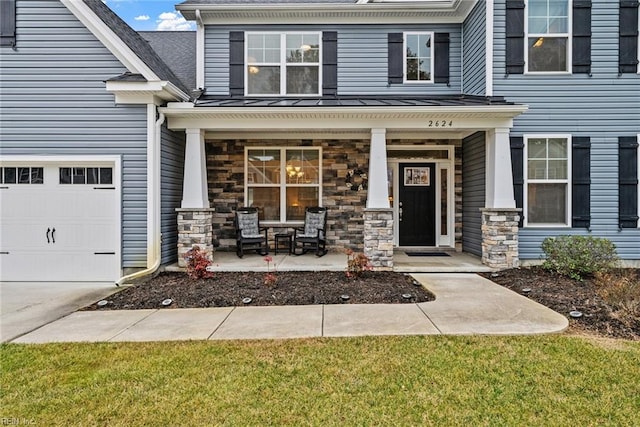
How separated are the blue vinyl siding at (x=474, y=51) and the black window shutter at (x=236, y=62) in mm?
5410

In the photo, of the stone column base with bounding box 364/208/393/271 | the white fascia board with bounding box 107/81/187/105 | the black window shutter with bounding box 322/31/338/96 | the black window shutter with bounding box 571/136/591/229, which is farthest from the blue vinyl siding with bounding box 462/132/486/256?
the white fascia board with bounding box 107/81/187/105

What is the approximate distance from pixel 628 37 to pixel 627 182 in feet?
9.95

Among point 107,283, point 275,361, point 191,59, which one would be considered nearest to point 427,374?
point 275,361

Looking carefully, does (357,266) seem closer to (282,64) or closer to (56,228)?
(282,64)

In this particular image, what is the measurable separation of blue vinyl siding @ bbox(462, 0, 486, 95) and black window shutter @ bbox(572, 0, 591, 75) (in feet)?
5.98

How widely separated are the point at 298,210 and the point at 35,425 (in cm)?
718

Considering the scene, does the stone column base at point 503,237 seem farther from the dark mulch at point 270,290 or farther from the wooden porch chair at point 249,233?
the wooden porch chair at point 249,233

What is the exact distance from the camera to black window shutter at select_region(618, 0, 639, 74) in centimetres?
779

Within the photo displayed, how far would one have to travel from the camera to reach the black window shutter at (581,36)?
25.5 ft

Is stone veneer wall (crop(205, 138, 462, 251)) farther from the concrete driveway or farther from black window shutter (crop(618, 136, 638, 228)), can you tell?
black window shutter (crop(618, 136, 638, 228))

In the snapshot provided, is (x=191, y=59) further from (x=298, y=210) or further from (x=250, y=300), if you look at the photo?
(x=250, y=300)

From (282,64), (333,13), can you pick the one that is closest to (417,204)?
(282,64)

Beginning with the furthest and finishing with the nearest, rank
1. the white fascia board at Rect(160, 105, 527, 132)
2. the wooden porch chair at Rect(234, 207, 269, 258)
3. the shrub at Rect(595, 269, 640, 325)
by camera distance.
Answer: the wooden porch chair at Rect(234, 207, 269, 258) → the white fascia board at Rect(160, 105, 527, 132) → the shrub at Rect(595, 269, 640, 325)

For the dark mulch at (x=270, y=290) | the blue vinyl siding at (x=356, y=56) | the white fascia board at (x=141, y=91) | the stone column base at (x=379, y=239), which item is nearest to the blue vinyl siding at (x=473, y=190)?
the blue vinyl siding at (x=356, y=56)
